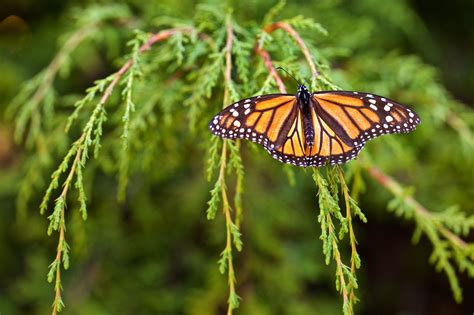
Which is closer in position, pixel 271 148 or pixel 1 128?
pixel 271 148

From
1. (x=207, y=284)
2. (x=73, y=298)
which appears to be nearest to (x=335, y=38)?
(x=207, y=284)

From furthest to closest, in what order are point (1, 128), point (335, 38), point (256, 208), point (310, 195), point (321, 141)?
point (1, 128)
point (310, 195)
point (256, 208)
point (335, 38)
point (321, 141)

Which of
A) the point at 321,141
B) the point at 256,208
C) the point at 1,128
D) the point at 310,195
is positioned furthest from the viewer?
the point at 1,128

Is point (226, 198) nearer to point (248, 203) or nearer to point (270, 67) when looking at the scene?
point (270, 67)

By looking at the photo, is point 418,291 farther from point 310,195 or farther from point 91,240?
point 91,240

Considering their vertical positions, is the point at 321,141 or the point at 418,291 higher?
the point at 321,141

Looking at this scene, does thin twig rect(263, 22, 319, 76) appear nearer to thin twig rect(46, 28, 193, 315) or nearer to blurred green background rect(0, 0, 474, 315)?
thin twig rect(46, 28, 193, 315)

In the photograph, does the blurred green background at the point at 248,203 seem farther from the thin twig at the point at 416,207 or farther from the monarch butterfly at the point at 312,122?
the monarch butterfly at the point at 312,122

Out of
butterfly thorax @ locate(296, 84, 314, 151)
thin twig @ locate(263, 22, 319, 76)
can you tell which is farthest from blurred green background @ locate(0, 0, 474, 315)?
butterfly thorax @ locate(296, 84, 314, 151)
